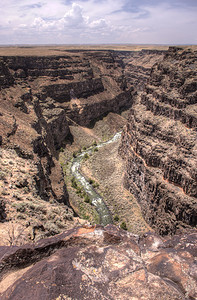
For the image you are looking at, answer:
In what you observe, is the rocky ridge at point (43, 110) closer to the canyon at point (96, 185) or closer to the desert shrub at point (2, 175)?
the desert shrub at point (2, 175)

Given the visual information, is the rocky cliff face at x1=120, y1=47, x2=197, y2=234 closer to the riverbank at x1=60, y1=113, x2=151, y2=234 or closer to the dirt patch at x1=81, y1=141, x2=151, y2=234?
the dirt patch at x1=81, y1=141, x2=151, y2=234

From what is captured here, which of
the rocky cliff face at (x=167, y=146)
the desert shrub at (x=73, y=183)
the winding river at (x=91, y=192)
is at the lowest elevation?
the winding river at (x=91, y=192)

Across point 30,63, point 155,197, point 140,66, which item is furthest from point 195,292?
point 140,66

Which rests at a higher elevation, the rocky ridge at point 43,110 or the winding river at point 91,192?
the rocky ridge at point 43,110

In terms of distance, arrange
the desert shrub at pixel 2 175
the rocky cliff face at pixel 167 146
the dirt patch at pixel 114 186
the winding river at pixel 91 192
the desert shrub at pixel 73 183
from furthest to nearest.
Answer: the desert shrub at pixel 73 183 → the winding river at pixel 91 192 → the dirt patch at pixel 114 186 → the rocky cliff face at pixel 167 146 → the desert shrub at pixel 2 175

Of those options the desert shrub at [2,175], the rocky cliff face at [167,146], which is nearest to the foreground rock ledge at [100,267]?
the desert shrub at [2,175]

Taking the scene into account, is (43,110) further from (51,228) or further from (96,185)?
(51,228)

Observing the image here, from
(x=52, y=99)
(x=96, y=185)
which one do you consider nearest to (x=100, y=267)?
(x=96, y=185)
